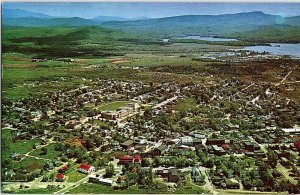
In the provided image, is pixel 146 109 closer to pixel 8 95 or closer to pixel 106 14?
pixel 106 14

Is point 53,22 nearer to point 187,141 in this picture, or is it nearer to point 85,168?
point 85,168

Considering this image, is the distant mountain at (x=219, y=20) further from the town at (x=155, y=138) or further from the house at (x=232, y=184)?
the house at (x=232, y=184)

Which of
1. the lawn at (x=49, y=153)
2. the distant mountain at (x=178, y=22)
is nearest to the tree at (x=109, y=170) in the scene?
the lawn at (x=49, y=153)

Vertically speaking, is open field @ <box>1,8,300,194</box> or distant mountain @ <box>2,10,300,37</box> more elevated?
Result: distant mountain @ <box>2,10,300,37</box>

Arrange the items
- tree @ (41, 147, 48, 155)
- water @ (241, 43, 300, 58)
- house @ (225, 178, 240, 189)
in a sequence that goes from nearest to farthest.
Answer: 1. house @ (225, 178, 240, 189)
2. tree @ (41, 147, 48, 155)
3. water @ (241, 43, 300, 58)

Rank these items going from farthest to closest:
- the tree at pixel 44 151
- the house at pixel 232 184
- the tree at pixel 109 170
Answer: the tree at pixel 44 151 → the tree at pixel 109 170 → the house at pixel 232 184

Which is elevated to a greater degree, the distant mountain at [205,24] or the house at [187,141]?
the distant mountain at [205,24]

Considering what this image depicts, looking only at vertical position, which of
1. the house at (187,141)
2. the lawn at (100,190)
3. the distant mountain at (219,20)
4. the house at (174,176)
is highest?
the distant mountain at (219,20)

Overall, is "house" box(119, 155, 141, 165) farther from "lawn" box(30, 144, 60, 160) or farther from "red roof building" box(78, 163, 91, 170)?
"lawn" box(30, 144, 60, 160)

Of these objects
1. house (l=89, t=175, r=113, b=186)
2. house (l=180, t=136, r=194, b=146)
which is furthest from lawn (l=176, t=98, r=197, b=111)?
house (l=89, t=175, r=113, b=186)
